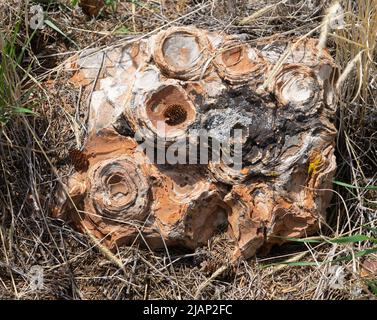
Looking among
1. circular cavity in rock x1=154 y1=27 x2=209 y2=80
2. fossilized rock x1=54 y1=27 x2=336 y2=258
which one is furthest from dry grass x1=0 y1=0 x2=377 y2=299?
circular cavity in rock x1=154 y1=27 x2=209 y2=80

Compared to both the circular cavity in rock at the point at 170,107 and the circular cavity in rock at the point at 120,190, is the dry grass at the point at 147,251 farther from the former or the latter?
the circular cavity in rock at the point at 170,107

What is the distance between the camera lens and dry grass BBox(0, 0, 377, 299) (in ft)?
6.58

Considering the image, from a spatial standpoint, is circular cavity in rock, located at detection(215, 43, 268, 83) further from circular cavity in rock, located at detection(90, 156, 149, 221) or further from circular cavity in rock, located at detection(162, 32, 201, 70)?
circular cavity in rock, located at detection(90, 156, 149, 221)

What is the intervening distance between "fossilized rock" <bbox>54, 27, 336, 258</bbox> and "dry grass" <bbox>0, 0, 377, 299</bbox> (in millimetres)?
63

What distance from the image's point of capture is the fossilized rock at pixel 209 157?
6.63 ft

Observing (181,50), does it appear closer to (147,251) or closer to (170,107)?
(170,107)

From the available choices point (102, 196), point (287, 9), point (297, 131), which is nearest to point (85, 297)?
point (102, 196)

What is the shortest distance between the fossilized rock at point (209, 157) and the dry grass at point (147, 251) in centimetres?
6

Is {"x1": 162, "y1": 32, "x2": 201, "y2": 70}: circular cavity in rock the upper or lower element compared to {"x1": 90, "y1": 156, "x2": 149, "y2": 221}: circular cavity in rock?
upper

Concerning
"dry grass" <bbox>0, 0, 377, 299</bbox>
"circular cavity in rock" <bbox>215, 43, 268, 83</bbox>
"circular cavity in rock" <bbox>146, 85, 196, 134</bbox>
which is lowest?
"dry grass" <bbox>0, 0, 377, 299</bbox>

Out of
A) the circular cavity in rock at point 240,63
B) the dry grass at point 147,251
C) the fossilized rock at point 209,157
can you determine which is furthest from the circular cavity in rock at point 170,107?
the dry grass at point 147,251

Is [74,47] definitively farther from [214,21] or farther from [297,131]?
[297,131]

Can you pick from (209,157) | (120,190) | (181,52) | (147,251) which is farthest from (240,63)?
(147,251)

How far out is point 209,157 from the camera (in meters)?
2.03
